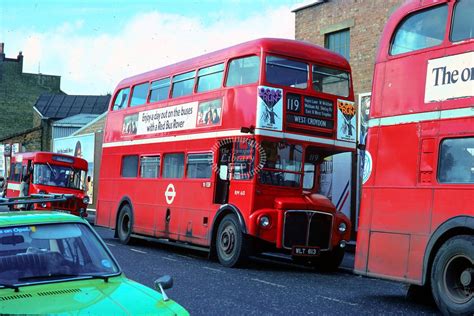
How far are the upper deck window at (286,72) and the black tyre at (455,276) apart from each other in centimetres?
580

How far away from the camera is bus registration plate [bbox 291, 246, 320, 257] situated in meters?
12.1

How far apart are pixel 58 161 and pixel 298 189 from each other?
43.2 feet

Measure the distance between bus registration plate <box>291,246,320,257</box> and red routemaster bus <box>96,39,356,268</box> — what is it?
0.02 m

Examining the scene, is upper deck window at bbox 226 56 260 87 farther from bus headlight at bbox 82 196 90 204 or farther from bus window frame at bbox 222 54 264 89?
bus headlight at bbox 82 196 90 204

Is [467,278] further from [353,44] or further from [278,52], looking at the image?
[353,44]

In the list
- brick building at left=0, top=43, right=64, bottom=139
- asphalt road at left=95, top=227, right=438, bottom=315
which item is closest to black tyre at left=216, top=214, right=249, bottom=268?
asphalt road at left=95, top=227, right=438, bottom=315

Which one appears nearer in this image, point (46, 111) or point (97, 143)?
point (97, 143)

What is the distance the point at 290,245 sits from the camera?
39.9ft

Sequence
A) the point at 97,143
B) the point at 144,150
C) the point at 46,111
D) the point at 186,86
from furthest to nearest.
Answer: the point at 46,111
the point at 97,143
the point at 144,150
the point at 186,86

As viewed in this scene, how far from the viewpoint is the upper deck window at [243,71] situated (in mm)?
12727

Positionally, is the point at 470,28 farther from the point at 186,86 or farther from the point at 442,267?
the point at 186,86

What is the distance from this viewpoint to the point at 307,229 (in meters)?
12.3

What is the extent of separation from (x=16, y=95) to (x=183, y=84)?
52230 millimetres

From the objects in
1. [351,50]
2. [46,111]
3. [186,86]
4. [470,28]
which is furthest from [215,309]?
[46,111]
